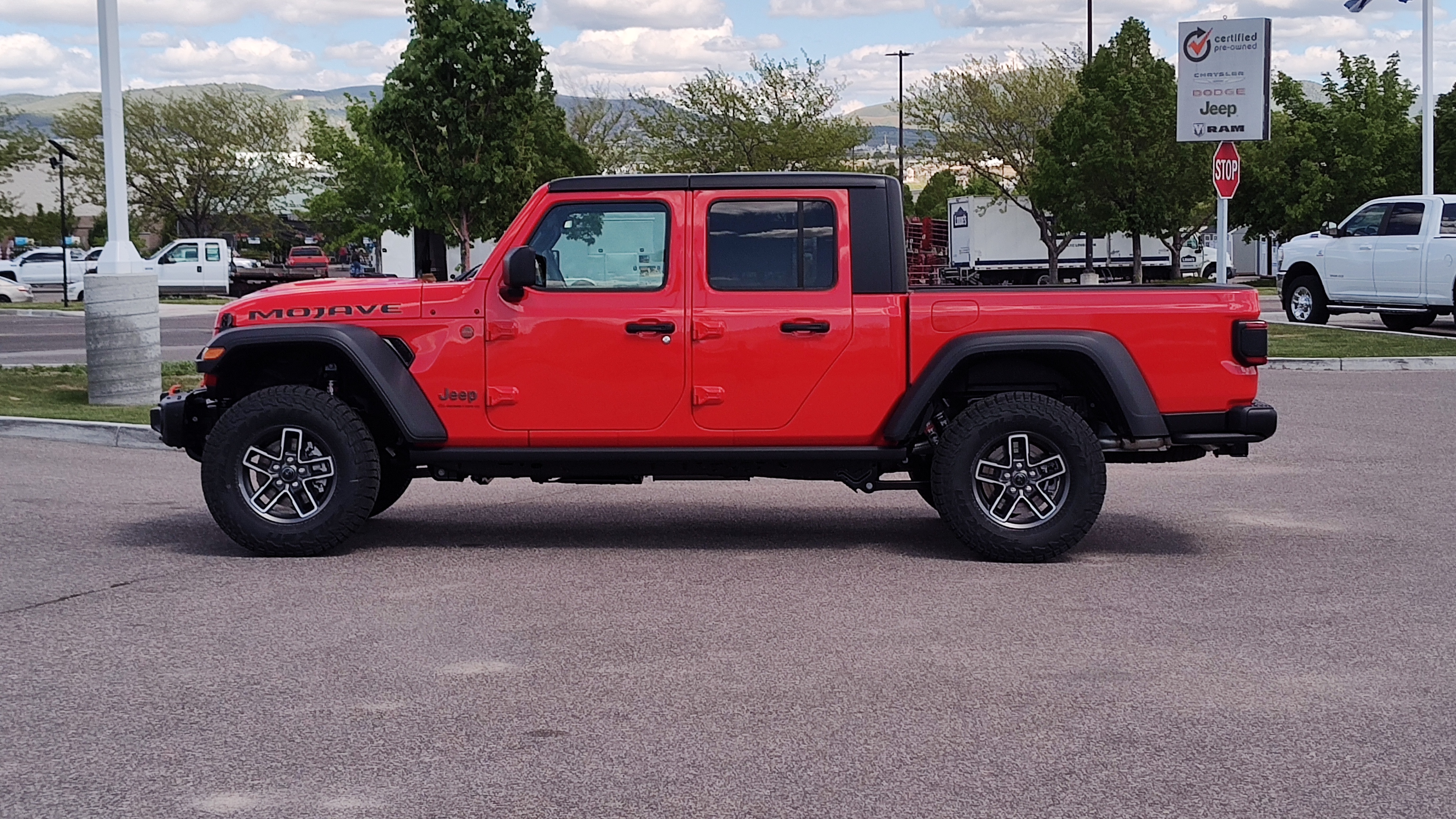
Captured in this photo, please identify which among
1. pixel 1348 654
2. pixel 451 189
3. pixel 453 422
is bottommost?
pixel 1348 654

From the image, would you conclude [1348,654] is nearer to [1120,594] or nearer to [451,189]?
[1120,594]

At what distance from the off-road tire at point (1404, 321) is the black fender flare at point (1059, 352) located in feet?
62.8

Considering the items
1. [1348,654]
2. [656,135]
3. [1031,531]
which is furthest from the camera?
[656,135]

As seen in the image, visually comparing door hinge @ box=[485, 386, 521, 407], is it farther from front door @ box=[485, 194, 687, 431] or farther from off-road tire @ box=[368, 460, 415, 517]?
off-road tire @ box=[368, 460, 415, 517]

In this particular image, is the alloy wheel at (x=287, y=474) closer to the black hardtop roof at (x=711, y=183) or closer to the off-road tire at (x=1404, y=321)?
the black hardtop roof at (x=711, y=183)

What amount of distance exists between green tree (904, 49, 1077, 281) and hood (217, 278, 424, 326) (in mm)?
51369

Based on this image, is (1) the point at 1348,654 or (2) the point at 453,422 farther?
(2) the point at 453,422

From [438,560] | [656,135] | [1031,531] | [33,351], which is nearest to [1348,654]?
[1031,531]

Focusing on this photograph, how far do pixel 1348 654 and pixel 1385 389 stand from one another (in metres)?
11.7

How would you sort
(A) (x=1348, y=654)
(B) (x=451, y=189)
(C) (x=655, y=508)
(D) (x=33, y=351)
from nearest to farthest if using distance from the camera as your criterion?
(A) (x=1348, y=654)
(C) (x=655, y=508)
(D) (x=33, y=351)
(B) (x=451, y=189)

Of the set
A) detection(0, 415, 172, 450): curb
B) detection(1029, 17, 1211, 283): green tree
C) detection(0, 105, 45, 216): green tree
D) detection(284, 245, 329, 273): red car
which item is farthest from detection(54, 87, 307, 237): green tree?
detection(0, 415, 172, 450): curb

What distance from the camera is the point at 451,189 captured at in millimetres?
27859

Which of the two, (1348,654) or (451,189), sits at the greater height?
(451,189)

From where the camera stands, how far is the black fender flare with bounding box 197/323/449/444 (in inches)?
322
